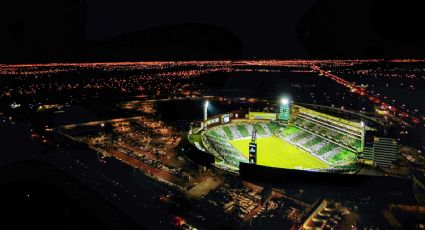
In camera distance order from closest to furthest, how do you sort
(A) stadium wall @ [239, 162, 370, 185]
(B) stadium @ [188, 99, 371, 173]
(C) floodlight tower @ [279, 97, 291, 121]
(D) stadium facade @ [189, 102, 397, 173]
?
(A) stadium wall @ [239, 162, 370, 185], (D) stadium facade @ [189, 102, 397, 173], (B) stadium @ [188, 99, 371, 173], (C) floodlight tower @ [279, 97, 291, 121]

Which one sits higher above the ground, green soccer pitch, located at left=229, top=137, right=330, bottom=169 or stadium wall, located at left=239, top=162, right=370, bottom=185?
stadium wall, located at left=239, top=162, right=370, bottom=185

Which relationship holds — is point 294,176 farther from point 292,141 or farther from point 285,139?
point 285,139

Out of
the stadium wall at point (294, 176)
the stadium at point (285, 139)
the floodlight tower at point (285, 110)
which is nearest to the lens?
the stadium wall at point (294, 176)

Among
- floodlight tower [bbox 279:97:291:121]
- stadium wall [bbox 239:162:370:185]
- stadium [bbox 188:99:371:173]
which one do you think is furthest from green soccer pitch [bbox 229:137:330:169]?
stadium wall [bbox 239:162:370:185]

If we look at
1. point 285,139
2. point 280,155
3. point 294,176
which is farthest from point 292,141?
point 294,176

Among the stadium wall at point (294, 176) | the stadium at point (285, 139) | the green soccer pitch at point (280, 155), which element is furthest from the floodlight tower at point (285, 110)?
the stadium wall at point (294, 176)

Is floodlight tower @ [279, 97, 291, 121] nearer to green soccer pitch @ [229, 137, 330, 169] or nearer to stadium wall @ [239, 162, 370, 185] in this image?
green soccer pitch @ [229, 137, 330, 169]

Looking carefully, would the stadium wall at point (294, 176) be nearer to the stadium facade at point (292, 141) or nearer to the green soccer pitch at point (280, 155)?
the stadium facade at point (292, 141)

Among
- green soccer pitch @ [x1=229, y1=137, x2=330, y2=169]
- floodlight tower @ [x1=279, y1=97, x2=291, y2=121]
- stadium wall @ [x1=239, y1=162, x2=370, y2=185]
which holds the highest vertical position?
floodlight tower @ [x1=279, y1=97, x2=291, y2=121]
